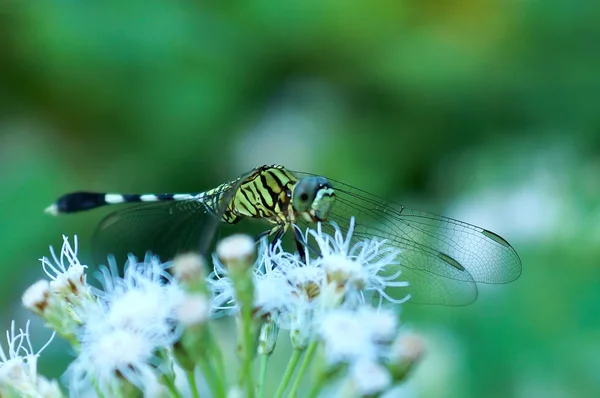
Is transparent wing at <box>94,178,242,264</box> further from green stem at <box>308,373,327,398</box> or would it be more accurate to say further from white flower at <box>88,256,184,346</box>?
green stem at <box>308,373,327,398</box>

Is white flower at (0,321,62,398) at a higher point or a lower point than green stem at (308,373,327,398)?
lower

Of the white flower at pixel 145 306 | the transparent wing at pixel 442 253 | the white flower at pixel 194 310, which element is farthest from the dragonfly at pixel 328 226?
the white flower at pixel 194 310

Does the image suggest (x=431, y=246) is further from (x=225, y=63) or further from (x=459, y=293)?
(x=225, y=63)

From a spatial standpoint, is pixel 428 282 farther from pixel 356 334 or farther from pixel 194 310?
pixel 194 310

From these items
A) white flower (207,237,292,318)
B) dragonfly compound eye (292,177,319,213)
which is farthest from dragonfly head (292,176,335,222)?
white flower (207,237,292,318)

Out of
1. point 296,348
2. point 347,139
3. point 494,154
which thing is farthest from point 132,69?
point 296,348

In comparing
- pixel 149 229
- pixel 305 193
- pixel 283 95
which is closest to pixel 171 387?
pixel 305 193
